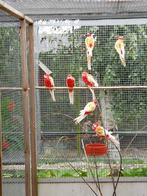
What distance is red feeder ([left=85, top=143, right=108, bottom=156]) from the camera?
3500 millimetres

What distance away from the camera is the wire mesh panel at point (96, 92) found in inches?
140

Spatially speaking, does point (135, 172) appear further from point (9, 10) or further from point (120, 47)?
point (9, 10)

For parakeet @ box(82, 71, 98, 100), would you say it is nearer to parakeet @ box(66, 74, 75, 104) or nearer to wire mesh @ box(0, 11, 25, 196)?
parakeet @ box(66, 74, 75, 104)

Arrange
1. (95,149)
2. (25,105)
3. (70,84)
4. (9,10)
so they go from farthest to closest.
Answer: (95,149) < (70,84) < (25,105) < (9,10)

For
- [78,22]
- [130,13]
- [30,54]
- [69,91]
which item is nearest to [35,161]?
[69,91]

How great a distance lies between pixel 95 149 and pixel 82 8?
3.58ft

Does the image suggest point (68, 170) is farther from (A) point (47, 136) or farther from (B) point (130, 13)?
(B) point (130, 13)

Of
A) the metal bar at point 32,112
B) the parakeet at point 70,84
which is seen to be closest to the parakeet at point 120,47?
the parakeet at point 70,84

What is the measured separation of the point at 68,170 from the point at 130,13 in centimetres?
135

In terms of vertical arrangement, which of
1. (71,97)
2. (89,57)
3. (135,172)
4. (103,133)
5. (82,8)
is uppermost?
(82,8)

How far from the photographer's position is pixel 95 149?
3.51 m

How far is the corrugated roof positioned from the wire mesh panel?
88 mm

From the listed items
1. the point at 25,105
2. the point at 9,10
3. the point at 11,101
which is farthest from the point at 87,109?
the point at 9,10

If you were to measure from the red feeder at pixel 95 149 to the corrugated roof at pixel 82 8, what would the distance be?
101 centimetres
